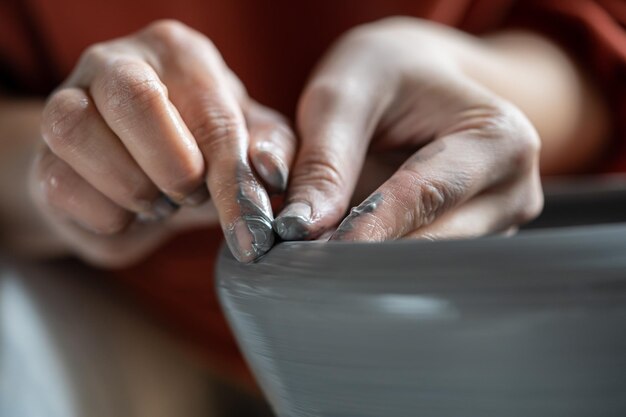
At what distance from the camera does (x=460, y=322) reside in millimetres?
195

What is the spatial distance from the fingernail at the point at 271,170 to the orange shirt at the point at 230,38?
286 mm

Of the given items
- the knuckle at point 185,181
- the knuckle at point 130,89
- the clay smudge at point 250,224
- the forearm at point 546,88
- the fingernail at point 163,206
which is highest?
the knuckle at point 130,89

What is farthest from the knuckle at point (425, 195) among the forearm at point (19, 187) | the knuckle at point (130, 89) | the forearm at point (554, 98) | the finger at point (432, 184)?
the forearm at point (19, 187)

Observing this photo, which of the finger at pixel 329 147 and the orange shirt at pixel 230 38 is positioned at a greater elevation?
the finger at pixel 329 147

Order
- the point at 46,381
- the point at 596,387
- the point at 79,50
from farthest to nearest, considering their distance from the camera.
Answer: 1. the point at 79,50
2. the point at 46,381
3. the point at 596,387

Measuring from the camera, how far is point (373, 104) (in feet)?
1.09

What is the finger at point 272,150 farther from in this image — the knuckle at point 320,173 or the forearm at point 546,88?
the forearm at point 546,88

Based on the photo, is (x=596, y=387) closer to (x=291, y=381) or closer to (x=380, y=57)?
(x=291, y=381)

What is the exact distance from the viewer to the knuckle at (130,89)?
0.29 m

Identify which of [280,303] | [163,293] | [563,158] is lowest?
[163,293]

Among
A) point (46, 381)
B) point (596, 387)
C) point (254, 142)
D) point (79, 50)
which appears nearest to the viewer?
point (596, 387)

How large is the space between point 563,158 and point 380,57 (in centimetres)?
23

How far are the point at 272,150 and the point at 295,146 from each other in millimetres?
30

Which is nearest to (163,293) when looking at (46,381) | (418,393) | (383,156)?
(46,381)
